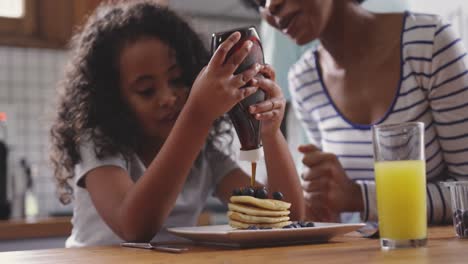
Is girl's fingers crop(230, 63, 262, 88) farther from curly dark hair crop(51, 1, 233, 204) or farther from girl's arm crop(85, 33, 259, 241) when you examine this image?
curly dark hair crop(51, 1, 233, 204)

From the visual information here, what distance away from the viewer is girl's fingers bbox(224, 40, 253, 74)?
103 cm

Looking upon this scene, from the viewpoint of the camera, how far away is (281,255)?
863 millimetres

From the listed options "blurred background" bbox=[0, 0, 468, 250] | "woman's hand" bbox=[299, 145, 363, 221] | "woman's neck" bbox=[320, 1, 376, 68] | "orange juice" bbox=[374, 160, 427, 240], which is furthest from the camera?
"blurred background" bbox=[0, 0, 468, 250]

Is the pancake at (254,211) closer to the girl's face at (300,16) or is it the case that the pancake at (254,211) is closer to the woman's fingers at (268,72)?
the woman's fingers at (268,72)

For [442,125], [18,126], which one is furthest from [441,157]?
[18,126]

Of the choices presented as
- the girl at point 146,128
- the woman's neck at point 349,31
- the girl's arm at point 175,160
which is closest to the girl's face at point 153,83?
the girl at point 146,128

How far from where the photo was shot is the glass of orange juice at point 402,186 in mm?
906

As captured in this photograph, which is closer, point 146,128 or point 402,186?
point 402,186

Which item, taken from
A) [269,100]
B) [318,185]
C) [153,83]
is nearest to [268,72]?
[269,100]

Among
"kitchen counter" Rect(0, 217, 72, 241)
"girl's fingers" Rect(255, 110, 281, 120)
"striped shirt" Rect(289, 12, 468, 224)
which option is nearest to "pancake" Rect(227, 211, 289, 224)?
"girl's fingers" Rect(255, 110, 281, 120)

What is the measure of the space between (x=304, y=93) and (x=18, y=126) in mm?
1890

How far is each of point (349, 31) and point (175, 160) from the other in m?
0.87

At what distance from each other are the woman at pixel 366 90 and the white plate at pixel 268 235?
0.53m

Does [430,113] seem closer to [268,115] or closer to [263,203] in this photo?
[268,115]
